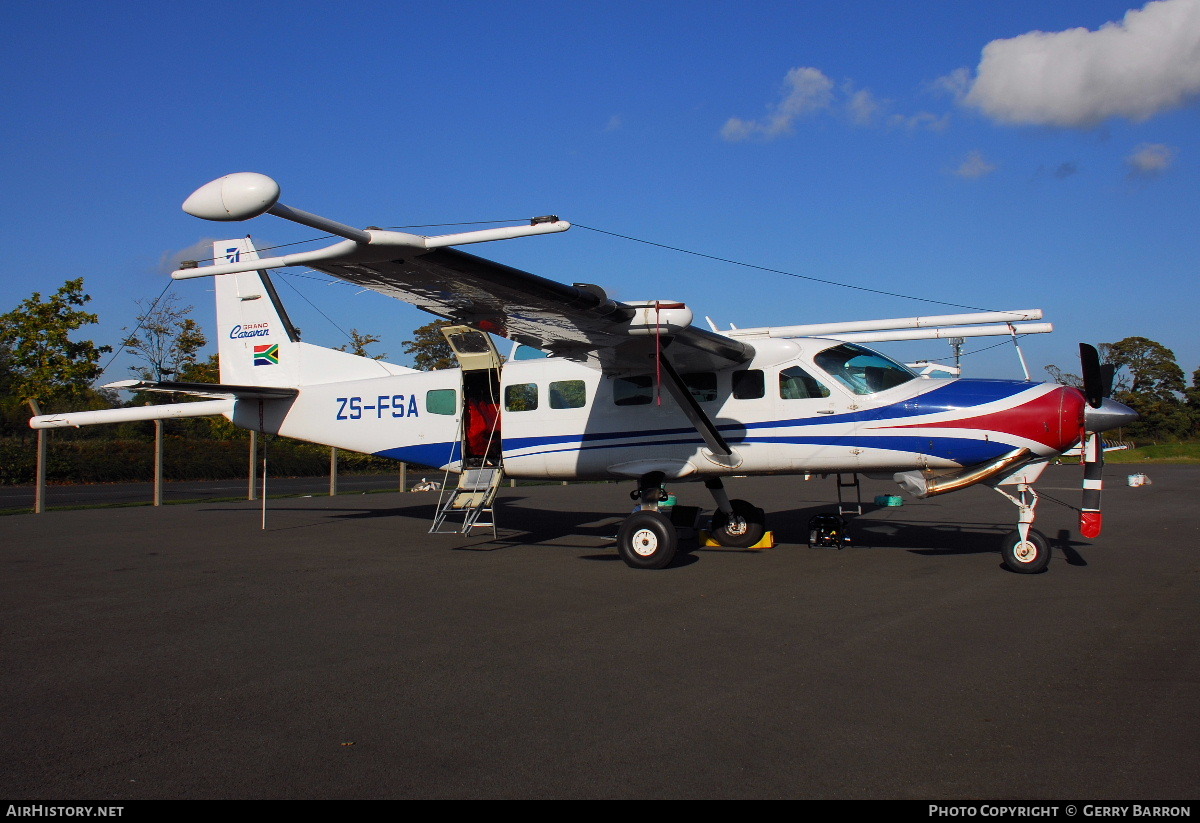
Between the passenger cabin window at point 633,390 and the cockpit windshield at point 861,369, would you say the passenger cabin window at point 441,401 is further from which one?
the cockpit windshield at point 861,369

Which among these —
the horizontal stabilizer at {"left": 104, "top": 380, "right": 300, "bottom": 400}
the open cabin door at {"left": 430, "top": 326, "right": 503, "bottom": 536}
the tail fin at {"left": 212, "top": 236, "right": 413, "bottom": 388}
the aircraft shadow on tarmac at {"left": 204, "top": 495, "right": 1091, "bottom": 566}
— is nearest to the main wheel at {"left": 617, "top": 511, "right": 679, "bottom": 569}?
the aircraft shadow on tarmac at {"left": 204, "top": 495, "right": 1091, "bottom": 566}

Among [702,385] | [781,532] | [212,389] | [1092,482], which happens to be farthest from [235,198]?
[781,532]

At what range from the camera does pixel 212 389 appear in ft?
44.4

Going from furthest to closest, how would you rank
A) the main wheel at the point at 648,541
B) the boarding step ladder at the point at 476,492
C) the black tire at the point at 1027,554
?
the boarding step ladder at the point at 476,492 → the main wheel at the point at 648,541 → the black tire at the point at 1027,554

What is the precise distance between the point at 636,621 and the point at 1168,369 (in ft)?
248

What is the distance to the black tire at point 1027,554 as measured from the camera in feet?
29.6

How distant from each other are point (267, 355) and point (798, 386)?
9714 mm

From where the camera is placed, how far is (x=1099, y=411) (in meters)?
9.13

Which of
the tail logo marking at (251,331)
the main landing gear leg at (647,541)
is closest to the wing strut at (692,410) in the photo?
the main landing gear leg at (647,541)

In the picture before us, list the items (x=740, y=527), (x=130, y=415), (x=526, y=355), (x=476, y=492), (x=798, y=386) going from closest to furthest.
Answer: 1. (x=798, y=386)
2. (x=740, y=527)
3. (x=476, y=492)
4. (x=526, y=355)
5. (x=130, y=415)

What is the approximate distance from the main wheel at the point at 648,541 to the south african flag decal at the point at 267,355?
319 inches

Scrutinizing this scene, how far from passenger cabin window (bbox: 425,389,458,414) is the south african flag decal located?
3.40 meters

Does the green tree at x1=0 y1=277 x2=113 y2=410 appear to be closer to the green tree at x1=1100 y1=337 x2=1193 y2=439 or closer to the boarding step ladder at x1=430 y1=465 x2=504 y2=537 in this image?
the boarding step ladder at x1=430 y1=465 x2=504 y2=537

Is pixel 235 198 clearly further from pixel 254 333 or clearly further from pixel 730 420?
pixel 254 333
